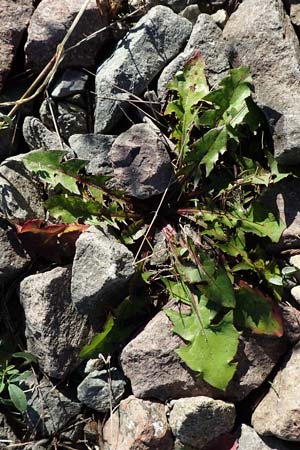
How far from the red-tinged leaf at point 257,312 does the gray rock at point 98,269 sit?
21.6 inches

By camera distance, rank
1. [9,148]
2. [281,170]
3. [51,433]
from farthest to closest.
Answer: [9,148]
[51,433]
[281,170]

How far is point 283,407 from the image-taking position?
309 centimetres

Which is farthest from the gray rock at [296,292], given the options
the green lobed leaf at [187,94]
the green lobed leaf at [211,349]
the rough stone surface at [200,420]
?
the green lobed leaf at [187,94]

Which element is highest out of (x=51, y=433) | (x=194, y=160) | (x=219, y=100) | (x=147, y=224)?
(x=219, y=100)

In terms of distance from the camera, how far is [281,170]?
127 inches

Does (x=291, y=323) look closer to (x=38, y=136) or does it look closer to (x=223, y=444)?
(x=223, y=444)

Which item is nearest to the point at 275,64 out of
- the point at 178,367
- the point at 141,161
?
the point at 141,161

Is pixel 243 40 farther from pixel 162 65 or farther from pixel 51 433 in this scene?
pixel 51 433

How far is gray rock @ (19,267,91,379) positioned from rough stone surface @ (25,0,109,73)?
3.77 ft

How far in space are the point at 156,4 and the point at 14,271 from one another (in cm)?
163

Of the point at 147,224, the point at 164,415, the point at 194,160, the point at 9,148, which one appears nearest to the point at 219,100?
the point at 194,160

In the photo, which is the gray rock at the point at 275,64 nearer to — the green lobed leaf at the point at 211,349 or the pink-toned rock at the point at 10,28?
the green lobed leaf at the point at 211,349

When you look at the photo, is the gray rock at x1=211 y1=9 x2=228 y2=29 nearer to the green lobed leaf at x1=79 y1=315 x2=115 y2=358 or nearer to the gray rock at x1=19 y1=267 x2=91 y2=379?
the gray rock at x1=19 y1=267 x2=91 y2=379

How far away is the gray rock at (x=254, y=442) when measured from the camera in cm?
318
